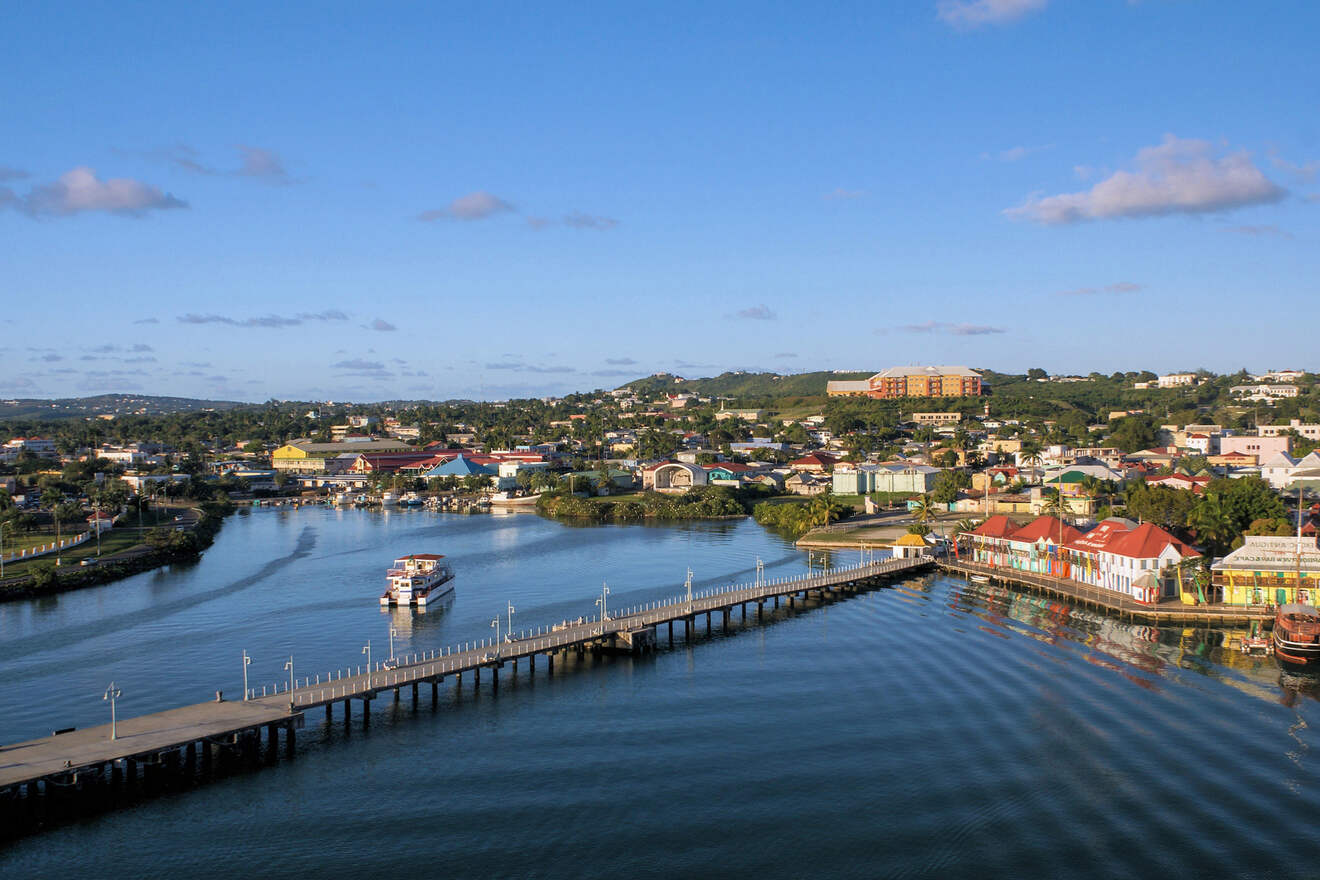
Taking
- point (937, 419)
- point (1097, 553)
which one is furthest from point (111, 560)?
point (937, 419)

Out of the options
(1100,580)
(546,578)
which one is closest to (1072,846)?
(1100,580)

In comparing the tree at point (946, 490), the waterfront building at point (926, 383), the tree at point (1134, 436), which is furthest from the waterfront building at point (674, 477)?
the waterfront building at point (926, 383)

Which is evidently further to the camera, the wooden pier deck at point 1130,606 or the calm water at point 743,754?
the wooden pier deck at point 1130,606

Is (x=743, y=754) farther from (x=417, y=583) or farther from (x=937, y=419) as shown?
(x=937, y=419)

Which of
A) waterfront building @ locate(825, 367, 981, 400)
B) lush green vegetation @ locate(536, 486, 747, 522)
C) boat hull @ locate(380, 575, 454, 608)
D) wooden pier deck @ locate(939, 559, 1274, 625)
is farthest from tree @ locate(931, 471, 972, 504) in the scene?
waterfront building @ locate(825, 367, 981, 400)

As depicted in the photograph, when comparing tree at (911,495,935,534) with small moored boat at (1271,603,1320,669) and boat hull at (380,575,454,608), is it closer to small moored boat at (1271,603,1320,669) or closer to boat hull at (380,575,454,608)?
small moored boat at (1271,603,1320,669)

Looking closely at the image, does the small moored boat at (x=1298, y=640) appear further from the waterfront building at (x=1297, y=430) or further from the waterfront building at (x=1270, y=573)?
the waterfront building at (x=1297, y=430)
